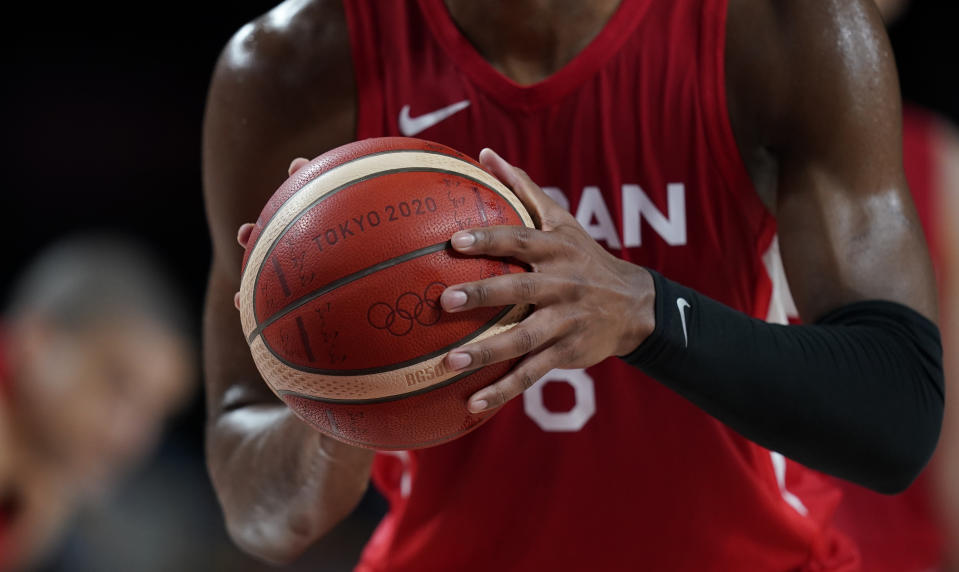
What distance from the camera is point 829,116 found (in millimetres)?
1748

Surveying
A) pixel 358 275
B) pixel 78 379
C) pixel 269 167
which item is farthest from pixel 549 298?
pixel 78 379

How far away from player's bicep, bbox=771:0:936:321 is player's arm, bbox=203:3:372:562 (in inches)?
32.8

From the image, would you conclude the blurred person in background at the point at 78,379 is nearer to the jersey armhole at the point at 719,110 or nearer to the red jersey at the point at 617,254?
the red jersey at the point at 617,254

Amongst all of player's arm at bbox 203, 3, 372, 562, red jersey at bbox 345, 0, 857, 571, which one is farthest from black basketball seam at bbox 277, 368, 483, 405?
red jersey at bbox 345, 0, 857, 571

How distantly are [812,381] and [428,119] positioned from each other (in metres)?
0.87

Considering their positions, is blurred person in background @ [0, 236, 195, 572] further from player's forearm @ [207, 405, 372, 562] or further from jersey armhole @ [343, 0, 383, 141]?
jersey armhole @ [343, 0, 383, 141]

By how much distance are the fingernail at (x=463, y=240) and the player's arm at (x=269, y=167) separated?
796 millimetres

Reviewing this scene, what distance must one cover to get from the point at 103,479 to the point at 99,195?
1656 millimetres

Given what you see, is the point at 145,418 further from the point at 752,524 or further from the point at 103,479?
the point at 752,524

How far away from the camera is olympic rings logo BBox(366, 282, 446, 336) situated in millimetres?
1289

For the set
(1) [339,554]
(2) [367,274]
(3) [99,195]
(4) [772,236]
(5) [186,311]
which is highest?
(2) [367,274]

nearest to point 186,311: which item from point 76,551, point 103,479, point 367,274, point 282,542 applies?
point 103,479

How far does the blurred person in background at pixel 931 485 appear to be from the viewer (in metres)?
2.85

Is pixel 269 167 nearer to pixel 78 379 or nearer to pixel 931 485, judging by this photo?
pixel 931 485
